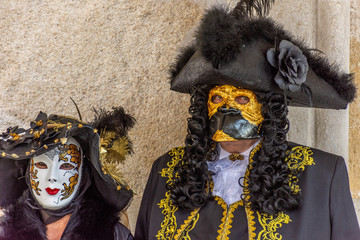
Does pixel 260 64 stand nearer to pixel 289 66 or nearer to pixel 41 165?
pixel 289 66

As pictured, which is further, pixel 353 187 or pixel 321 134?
pixel 353 187

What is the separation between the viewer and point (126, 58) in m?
2.74

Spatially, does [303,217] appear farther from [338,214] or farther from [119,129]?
[119,129]

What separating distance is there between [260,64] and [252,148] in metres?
0.39

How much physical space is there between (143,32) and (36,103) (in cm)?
74

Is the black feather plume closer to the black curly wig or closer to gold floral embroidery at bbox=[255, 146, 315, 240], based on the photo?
the black curly wig

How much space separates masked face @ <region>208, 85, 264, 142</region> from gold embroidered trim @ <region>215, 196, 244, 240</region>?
11.2 inches

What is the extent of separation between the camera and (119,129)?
214 centimetres

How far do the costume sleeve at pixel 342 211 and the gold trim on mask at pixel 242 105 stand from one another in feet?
1.33

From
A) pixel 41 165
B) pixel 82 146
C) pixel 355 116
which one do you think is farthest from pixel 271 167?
pixel 355 116

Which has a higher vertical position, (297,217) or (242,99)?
(242,99)

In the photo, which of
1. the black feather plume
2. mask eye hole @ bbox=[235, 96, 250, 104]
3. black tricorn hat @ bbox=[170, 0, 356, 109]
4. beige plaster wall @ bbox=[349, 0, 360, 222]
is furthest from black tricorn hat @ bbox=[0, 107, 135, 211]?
beige plaster wall @ bbox=[349, 0, 360, 222]

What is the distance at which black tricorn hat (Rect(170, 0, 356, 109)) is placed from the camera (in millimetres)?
1807

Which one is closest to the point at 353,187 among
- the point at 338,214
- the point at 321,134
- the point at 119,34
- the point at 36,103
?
the point at 321,134
